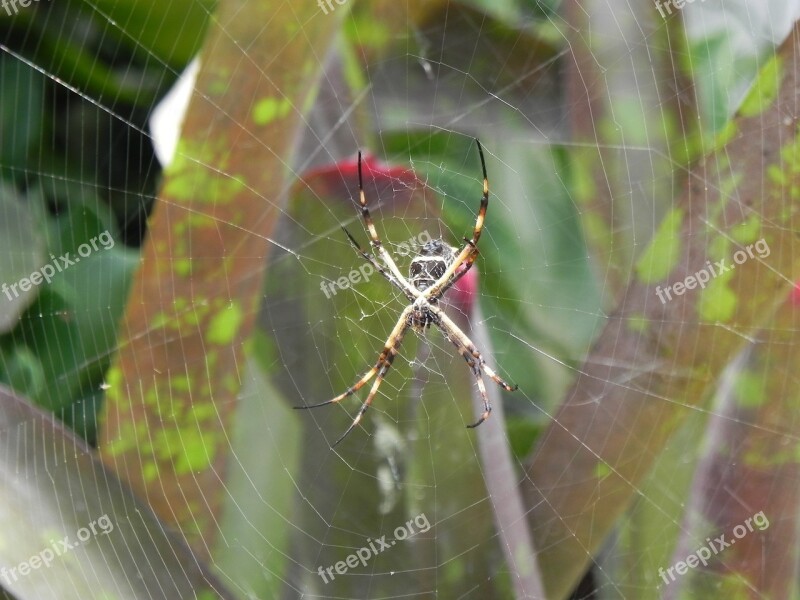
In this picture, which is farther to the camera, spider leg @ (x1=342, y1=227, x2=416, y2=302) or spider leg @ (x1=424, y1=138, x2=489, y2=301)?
spider leg @ (x1=342, y1=227, x2=416, y2=302)

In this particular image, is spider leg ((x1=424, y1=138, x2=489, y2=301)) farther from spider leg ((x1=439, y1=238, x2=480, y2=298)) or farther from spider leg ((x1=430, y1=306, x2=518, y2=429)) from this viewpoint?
spider leg ((x1=430, y1=306, x2=518, y2=429))

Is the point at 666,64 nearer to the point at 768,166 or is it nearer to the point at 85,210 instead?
the point at 768,166

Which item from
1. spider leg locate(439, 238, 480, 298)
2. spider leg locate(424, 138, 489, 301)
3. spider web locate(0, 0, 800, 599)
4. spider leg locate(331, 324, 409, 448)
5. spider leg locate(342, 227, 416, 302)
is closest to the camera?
spider web locate(0, 0, 800, 599)

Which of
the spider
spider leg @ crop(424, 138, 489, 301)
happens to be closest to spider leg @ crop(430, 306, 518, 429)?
the spider

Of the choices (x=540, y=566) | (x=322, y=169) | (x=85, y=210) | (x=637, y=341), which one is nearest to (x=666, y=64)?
(x=637, y=341)

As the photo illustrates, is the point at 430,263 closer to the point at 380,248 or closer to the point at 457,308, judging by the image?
the point at 380,248

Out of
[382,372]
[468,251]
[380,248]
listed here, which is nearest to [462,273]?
[468,251]

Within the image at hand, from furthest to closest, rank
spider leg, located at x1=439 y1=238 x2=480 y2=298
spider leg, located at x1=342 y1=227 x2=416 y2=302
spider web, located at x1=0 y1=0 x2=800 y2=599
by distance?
spider leg, located at x1=342 y1=227 x2=416 y2=302 < spider leg, located at x1=439 y1=238 x2=480 y2=298 < spider web, located at x1=0 y1=0 x2=800 y2=599

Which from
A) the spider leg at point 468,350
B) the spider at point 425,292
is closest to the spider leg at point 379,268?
the spider at point 425,292

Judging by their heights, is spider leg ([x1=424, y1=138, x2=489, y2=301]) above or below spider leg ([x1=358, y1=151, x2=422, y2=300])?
below
